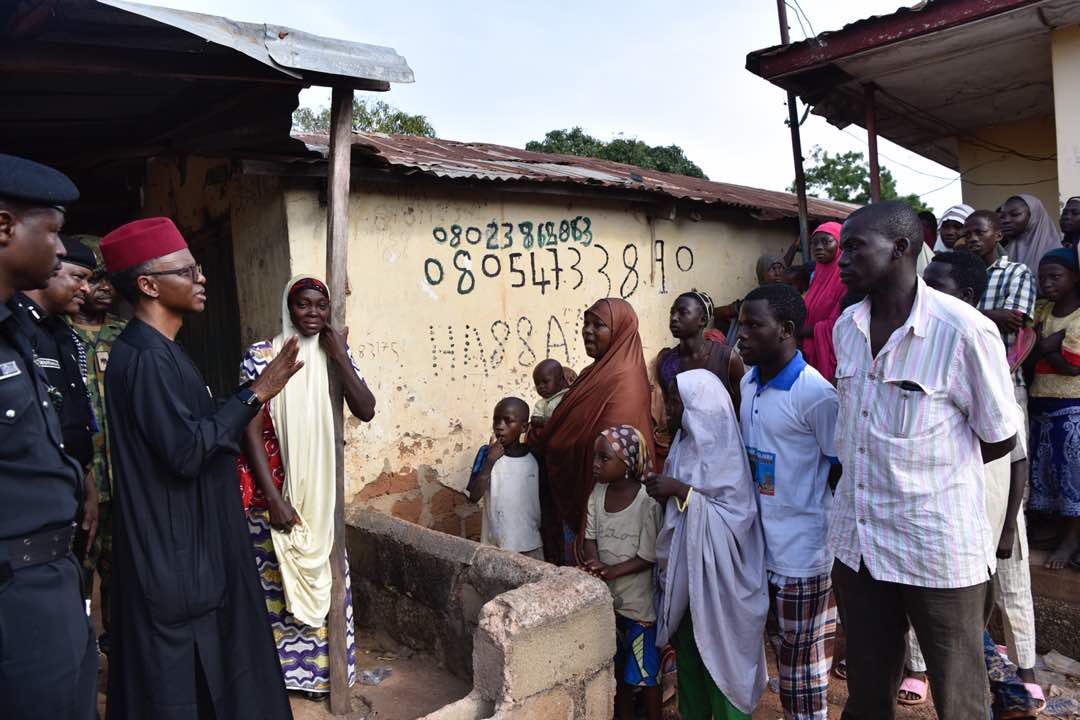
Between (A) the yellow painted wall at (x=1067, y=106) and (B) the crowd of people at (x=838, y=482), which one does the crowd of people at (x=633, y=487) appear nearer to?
(B) the crowd of people at (x=838, y=482)

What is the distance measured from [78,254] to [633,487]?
8.76ft

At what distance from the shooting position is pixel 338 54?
3135 millimetres

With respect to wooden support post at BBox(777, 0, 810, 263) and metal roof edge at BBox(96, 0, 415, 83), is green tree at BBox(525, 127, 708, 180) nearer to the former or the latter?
wooden support post at BBox(777, 0, 810, 263)

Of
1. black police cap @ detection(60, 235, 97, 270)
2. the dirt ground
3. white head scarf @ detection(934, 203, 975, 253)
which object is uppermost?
white head scarf @ detection(934, 203, 975, 253)

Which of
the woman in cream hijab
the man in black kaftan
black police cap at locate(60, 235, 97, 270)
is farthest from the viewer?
black police cap at locate(60, 235, 97, 270)

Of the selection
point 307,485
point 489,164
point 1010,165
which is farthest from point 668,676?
point 1010,165

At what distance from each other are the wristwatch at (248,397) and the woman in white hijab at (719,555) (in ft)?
4.97

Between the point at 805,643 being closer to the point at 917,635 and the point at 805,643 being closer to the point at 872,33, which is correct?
the point at 917,635

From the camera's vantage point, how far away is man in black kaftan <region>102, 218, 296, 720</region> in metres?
2.46

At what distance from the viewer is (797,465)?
2.84 meters

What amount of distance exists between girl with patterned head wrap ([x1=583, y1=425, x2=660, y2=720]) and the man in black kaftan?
139 cm

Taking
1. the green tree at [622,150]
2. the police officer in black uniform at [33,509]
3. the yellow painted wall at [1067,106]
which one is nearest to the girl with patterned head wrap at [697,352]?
the yellow painted wall at [1067,106]

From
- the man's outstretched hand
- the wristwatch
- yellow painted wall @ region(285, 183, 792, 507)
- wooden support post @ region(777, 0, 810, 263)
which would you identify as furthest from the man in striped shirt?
wooden support post @ region(777, 0, 810, 263)

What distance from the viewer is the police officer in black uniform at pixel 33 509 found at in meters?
1.74
